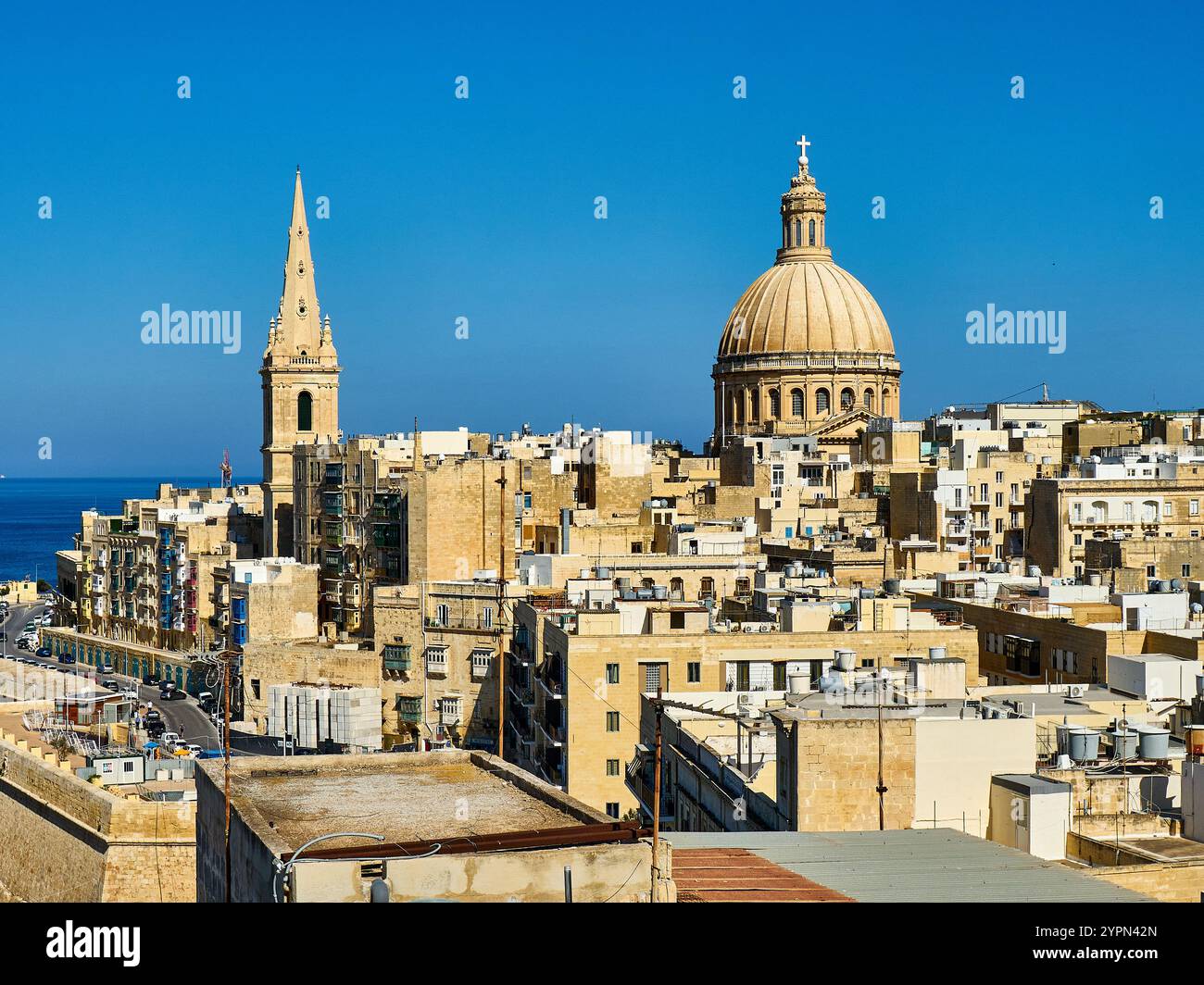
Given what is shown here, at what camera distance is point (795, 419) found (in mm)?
72500

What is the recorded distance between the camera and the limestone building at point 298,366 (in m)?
64.4

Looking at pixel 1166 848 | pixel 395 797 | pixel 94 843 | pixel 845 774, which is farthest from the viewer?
pixel 94 843

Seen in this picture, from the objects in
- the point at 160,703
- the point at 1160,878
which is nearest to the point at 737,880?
the point at 1160,878

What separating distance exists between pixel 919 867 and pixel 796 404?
203ft

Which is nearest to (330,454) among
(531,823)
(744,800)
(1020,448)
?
(1020,448)

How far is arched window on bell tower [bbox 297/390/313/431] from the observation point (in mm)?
64938

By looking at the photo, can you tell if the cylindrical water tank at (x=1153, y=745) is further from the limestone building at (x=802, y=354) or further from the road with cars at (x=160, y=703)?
the limestone building at (x=802, y=354)

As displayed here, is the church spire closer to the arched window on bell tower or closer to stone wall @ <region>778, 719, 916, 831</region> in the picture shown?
the arched window on bell tower

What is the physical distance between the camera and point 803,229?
77.2 m

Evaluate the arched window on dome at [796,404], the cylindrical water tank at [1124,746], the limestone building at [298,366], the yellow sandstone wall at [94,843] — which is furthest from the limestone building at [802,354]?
the cylindrical water tank at [1124,746]

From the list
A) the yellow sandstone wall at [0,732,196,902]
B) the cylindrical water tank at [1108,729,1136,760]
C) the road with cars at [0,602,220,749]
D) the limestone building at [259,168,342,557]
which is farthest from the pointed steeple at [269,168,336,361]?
the cylindrical water tank at [1108,729,1136,760]

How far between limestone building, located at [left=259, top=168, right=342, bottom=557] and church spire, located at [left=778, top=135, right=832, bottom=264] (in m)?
21.1

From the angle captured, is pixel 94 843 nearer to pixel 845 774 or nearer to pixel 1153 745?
pixel 845 774
